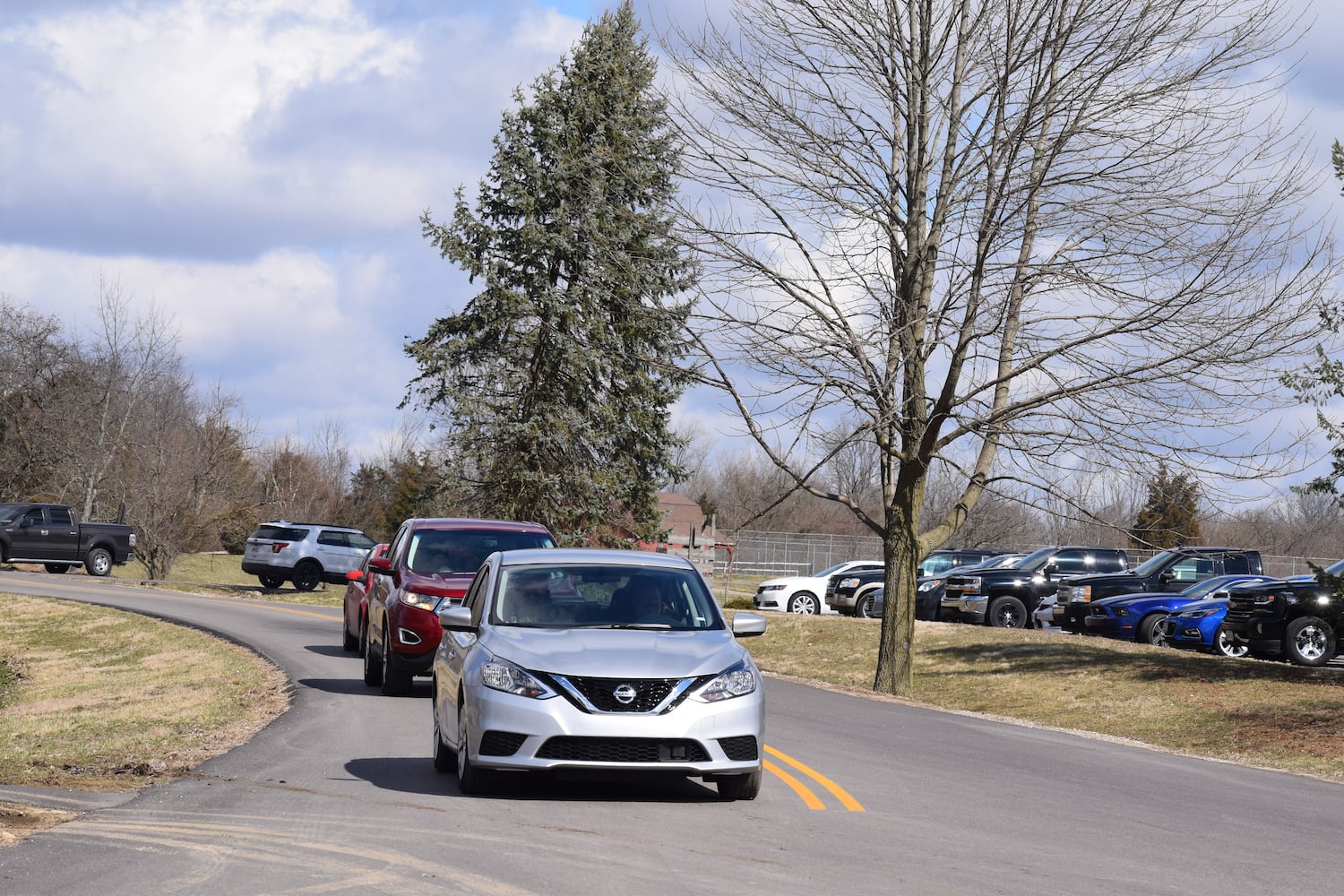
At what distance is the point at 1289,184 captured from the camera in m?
18.7

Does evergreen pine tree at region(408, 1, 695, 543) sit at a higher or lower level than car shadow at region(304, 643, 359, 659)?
higher

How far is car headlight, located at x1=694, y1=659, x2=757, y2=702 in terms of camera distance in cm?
863

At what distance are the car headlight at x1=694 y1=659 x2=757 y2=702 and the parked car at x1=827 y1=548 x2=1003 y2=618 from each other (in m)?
28.4

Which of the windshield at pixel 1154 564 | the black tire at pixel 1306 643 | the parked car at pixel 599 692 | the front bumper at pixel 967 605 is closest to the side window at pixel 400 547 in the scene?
the parked car at pixel 599 692

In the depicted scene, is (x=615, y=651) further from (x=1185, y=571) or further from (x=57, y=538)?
(x=57, y=538)

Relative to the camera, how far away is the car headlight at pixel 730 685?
8633 mm

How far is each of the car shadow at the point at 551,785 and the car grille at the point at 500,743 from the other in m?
0.42

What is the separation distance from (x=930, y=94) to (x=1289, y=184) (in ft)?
16.6

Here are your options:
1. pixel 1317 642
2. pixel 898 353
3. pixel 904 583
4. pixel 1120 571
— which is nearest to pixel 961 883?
pixel 898 353

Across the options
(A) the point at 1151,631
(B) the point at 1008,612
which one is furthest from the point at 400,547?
(B) the point at 1008,612

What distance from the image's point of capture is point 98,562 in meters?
45.4

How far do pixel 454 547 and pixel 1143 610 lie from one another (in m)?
16.5

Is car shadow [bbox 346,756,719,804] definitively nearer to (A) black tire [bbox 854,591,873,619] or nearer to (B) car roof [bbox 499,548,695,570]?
(B) car roof [bbox 499,548,695,570]

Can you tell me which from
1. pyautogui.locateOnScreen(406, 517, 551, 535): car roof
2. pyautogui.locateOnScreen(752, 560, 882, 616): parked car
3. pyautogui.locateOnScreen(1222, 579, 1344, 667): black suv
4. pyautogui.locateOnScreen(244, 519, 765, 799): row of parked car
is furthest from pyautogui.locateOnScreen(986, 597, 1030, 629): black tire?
pyautogui.locateOnScreen(244, 519, 765, 799): row of parked car
